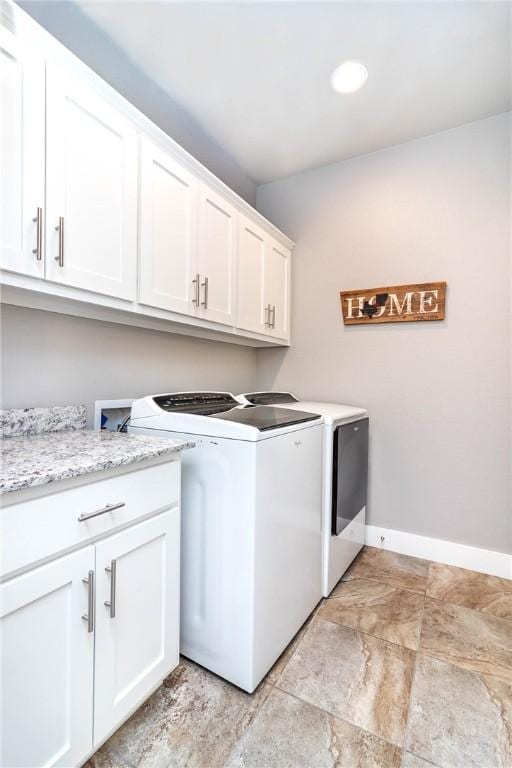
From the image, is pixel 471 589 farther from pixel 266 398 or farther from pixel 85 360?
pixel 85 360

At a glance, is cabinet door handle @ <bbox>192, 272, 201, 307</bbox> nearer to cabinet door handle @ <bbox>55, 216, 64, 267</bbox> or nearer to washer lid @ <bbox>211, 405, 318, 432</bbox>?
washer lid @ <bbox>211, 405, 318, 432</bbox>

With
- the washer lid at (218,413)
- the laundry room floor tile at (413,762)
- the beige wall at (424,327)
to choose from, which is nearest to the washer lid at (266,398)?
the beige wall at (424,327)

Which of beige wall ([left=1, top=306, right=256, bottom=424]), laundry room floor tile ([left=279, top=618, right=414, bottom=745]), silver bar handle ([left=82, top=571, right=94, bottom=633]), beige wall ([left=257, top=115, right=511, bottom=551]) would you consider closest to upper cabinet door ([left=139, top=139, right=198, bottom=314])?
beige wall ([left=1, top=306, right=256, bottom=424])

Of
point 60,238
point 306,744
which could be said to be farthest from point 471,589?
point 60,238

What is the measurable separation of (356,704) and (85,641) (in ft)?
3.11

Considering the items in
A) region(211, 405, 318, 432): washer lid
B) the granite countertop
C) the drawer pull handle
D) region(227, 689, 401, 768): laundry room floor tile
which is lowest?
region(227, 689, 401, 768): laundry room floor tile

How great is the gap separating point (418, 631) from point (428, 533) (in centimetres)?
77

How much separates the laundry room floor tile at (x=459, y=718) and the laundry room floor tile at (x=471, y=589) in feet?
1.66

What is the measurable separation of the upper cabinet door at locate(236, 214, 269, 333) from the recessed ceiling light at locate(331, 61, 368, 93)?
782 mm

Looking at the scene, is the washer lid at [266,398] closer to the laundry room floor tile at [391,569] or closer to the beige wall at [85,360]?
the beige wall at [85,360]

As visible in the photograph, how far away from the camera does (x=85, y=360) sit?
5.17 ft

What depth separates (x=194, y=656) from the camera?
1.40 meters

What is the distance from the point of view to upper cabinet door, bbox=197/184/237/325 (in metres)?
1.81

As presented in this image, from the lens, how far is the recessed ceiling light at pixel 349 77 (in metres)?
1.72
